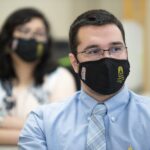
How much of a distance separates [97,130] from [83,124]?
0.08 meters

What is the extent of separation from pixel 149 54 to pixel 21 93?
5.04 ft

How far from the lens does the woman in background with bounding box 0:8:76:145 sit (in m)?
2.99

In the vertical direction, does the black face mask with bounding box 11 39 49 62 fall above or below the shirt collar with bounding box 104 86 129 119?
above

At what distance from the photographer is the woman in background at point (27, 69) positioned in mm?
2992

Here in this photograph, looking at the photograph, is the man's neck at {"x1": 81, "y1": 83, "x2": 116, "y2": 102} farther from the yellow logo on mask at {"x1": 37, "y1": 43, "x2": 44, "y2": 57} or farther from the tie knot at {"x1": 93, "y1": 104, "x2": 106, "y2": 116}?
the yellow logo on mask at {"x1": 37, "y1": 43, "x2": 44, "y2": 57}

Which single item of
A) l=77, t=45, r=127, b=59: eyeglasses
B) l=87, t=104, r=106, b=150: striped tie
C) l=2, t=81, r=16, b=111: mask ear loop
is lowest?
l=2, t=81, r=16, b=111: mask ear loop

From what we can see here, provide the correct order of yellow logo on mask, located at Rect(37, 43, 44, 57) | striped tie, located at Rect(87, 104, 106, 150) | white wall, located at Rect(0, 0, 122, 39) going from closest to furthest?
1. striped tie, located at Rect(87, 104, 106, 150)
2. yellow logo on mask, located at Rect(37, 43, 44, 57)
3. white wall, located at Rect(0, 0, 122, 39)

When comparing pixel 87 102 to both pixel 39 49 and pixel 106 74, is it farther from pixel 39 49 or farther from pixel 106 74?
pixel 39 49

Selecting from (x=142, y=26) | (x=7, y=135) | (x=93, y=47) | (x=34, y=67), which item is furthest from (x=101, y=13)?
(x=142, y=26)

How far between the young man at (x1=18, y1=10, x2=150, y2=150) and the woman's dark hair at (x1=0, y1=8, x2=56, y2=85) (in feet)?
4.10

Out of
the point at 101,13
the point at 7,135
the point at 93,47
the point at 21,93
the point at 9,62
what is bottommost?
the point at 7,135

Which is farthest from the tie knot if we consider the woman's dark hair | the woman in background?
the woman's dark hair

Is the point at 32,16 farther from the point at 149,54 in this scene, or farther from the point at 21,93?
the point at 149,54

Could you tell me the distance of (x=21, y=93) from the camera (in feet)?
9.90
